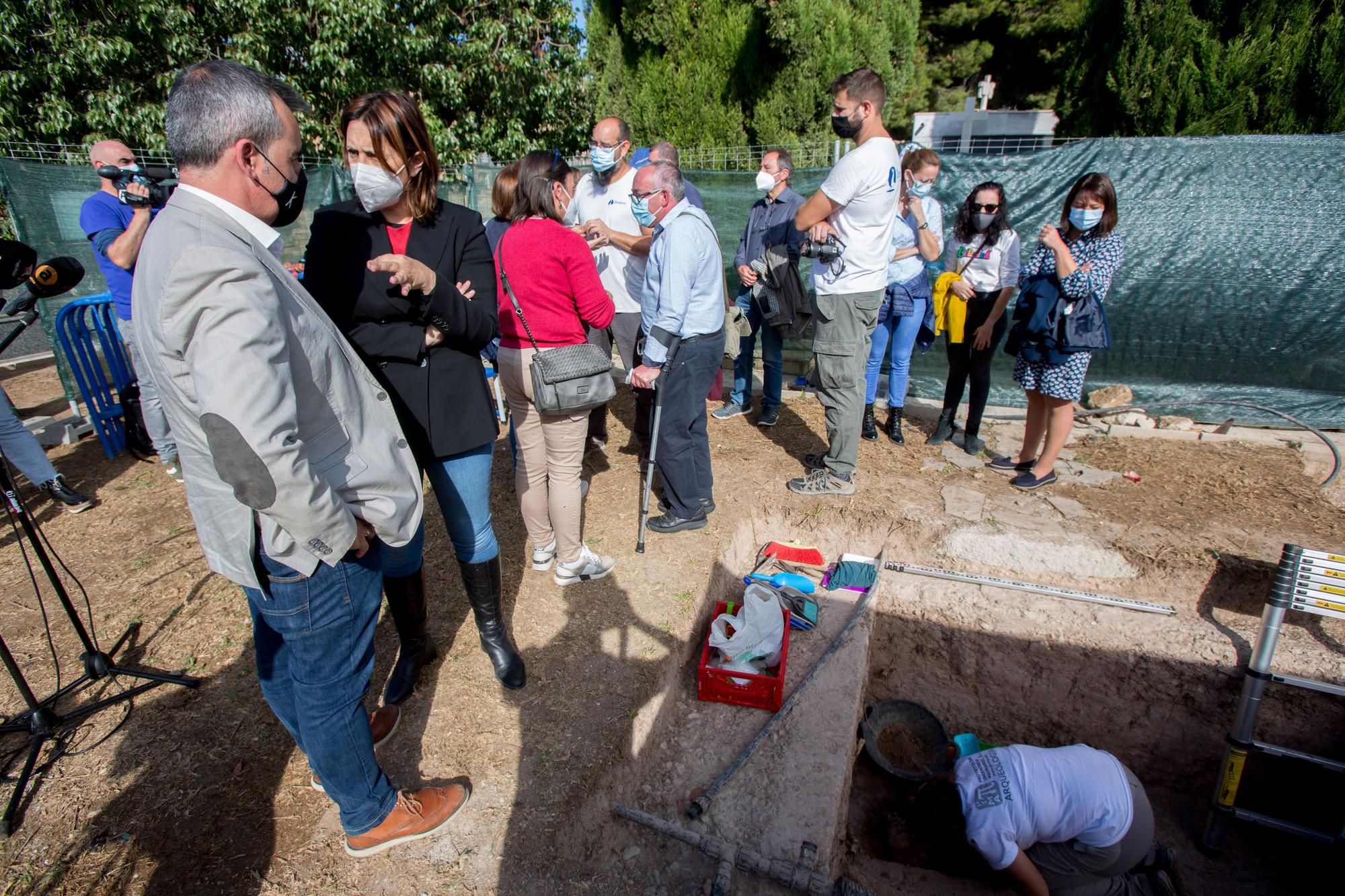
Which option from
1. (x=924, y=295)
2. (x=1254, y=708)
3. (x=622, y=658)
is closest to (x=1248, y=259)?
(x=924, y=295)

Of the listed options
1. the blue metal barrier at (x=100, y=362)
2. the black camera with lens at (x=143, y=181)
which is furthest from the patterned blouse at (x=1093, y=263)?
the blue metal barrier at (x=100, y=362)

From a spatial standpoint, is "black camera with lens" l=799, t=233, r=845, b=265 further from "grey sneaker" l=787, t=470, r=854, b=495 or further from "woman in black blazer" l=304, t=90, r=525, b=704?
"woman in black blazer" l=304, t=90, r=525, b=704

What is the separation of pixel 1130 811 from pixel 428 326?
3459 millimetres

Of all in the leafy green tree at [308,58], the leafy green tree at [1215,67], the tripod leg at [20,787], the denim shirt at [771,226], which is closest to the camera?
the tripod leg at [20,787]

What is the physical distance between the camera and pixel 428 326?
2217mm

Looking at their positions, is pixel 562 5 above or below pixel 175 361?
above

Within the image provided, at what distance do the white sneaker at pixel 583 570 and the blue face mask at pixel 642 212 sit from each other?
1841mm

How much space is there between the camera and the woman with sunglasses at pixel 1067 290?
3.90 metres

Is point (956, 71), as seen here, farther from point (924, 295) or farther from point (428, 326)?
point (428, 326)

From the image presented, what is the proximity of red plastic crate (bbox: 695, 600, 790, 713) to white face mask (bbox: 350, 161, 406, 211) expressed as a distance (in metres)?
2.26

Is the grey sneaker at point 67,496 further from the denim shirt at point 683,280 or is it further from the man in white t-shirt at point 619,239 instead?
the denim shirt at point 683,280

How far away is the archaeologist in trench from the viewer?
2811mm

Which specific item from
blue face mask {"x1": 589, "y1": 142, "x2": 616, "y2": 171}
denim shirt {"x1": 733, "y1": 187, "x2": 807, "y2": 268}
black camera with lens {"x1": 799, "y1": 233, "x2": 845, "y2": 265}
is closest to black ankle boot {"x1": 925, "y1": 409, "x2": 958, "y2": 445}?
denim shirt {"x1": 733, "y1": 187, "x2": 807, "y2": 268}

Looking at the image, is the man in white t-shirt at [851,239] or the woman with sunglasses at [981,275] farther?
the woman with sunglasses at [981,275]
